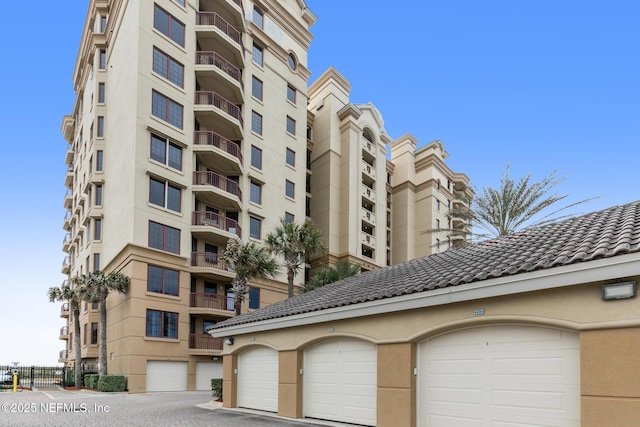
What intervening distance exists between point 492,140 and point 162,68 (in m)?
26.8

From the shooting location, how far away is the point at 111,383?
27.5 meters

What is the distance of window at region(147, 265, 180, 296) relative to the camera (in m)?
30.1

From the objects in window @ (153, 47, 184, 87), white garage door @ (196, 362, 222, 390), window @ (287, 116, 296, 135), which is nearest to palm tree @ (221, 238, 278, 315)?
white garage door @ (196, 362, 222, 390)

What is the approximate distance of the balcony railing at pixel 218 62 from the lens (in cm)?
3594

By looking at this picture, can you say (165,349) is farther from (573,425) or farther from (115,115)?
(573,425)

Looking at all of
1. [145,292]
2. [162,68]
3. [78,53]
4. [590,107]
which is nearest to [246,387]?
[145,292]

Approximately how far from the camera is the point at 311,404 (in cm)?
1393

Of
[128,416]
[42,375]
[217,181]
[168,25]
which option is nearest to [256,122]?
[217,181]

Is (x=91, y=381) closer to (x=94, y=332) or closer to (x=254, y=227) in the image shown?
(x=94, y=332)

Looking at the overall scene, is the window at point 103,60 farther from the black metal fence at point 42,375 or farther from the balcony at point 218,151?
the black metal fence at point 42,375

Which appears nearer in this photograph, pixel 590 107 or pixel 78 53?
pixel 590 107

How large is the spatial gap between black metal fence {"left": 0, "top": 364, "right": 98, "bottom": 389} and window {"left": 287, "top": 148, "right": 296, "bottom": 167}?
2317cm

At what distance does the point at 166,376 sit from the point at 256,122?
69.8ft

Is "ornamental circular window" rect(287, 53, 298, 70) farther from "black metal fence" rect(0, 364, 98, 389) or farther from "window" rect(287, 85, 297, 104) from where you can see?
"black metal fence" rect(0, 364, 98, 389)
